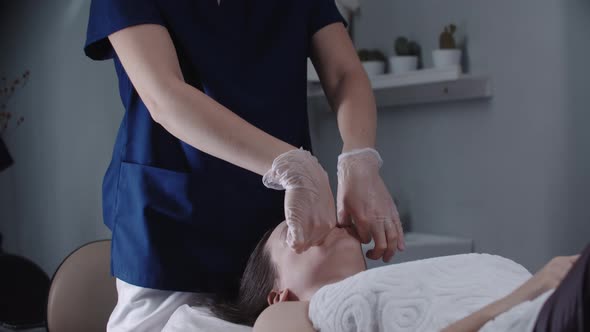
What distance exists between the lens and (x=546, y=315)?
74 centimetres

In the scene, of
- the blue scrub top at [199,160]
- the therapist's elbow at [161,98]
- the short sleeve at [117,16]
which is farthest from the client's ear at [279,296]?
the short sleeve at [117,16]

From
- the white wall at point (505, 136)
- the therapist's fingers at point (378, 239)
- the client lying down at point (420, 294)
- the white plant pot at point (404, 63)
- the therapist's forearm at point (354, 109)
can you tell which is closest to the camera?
the client lying down at point (420, 294)

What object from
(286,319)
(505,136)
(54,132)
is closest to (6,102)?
(54,132)

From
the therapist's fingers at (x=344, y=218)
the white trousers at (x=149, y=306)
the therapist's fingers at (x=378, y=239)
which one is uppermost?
the therapist's fingers at (x=344, y=218)

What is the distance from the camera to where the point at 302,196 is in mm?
1224

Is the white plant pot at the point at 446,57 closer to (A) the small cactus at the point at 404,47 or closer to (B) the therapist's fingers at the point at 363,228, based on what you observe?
(A) the small cactus at the point at 404,47

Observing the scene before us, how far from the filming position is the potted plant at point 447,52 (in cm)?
319

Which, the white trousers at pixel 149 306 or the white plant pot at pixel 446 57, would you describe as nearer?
the white trousers at pixel 149 306

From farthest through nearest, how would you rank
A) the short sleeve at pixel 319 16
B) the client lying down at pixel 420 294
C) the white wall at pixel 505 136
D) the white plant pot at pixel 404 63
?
the white plant pot at pixel 404 63
the white wall at pixel 505 136
the short sleeve at pixel 319 16
the client lying down at pixel 420 294

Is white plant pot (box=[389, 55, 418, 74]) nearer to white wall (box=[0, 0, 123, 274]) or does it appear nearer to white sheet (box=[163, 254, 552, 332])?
white wall (box=[0, 0, 123, 274])

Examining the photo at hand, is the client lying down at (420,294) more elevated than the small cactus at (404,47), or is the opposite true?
the small cactus at (404,47)

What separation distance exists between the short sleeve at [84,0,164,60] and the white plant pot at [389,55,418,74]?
2.13 meters

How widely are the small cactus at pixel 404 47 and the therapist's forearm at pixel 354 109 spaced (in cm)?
187

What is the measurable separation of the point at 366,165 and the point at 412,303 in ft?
1.56
